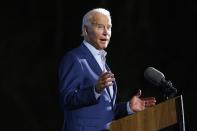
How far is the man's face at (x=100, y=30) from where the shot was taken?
9.11ft

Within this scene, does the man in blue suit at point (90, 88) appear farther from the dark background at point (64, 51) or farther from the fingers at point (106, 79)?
the dark background at point (64, 51)

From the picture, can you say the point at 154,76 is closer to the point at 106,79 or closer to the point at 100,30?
the point at 106,79

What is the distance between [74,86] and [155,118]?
1.45 ft

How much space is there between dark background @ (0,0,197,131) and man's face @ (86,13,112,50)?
2877mm

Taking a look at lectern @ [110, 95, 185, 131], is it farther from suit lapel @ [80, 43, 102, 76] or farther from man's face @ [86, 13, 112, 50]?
man's face @ [86, 13, 112, 50]

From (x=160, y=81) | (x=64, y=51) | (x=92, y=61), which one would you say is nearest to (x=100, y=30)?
(x=92, y=61)

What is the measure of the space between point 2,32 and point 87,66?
3.07 m

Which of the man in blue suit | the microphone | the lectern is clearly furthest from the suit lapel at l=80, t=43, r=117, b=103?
the lectern

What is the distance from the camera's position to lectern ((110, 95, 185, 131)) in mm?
2410


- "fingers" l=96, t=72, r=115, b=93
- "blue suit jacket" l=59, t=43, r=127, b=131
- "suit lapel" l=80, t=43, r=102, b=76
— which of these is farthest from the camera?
"suit lapel" l=80, t=43, r=102, b=76

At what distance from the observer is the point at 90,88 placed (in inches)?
101

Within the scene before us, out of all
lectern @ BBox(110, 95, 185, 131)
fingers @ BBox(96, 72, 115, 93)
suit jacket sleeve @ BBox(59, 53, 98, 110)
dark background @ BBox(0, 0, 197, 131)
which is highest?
fingers @ BBox(96, 72, 115, 93)

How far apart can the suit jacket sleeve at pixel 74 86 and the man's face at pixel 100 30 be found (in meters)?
0.15

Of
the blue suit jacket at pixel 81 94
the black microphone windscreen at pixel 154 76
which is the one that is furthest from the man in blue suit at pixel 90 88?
the black microphone windscreen at pixel 154 76
